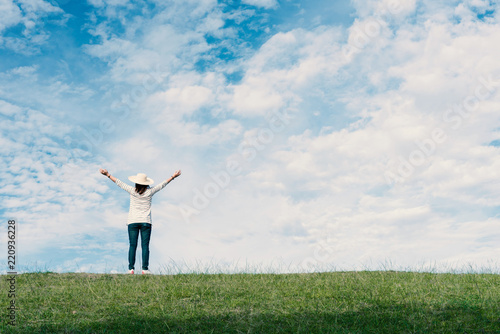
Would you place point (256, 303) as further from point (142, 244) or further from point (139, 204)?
point (139, 204)

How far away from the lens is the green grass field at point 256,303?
8.63 metres

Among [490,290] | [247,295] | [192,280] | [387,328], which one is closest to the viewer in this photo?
[387,328]

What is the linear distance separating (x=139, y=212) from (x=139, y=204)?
0.25 m

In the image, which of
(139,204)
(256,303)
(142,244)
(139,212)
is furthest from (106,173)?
(256,303)

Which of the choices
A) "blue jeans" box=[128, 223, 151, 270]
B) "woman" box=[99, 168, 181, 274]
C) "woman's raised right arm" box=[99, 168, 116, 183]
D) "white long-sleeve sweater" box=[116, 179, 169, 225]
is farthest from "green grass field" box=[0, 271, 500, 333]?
"woman's raised right arm" box=[99, 168, 116, 183]

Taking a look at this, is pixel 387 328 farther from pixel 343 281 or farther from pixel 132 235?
pixel 132 235

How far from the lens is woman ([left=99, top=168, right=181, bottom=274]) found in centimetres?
1371

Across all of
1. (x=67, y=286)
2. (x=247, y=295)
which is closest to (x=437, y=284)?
(x=247, y=295)

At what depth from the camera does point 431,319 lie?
891cm

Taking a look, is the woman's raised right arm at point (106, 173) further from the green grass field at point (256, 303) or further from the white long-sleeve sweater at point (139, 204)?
the green grass field at point (256, 303)

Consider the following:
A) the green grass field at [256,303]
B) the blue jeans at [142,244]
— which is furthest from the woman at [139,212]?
the green grass field at [256,303]

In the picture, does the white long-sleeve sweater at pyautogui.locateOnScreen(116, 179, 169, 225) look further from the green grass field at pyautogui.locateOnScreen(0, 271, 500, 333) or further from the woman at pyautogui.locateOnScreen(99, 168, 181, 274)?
the green grass field at pyautogui.locateOnScreen(0, 271, 500, 333)

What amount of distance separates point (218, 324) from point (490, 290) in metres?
7.11

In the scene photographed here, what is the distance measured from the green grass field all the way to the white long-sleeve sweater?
5.99ft
